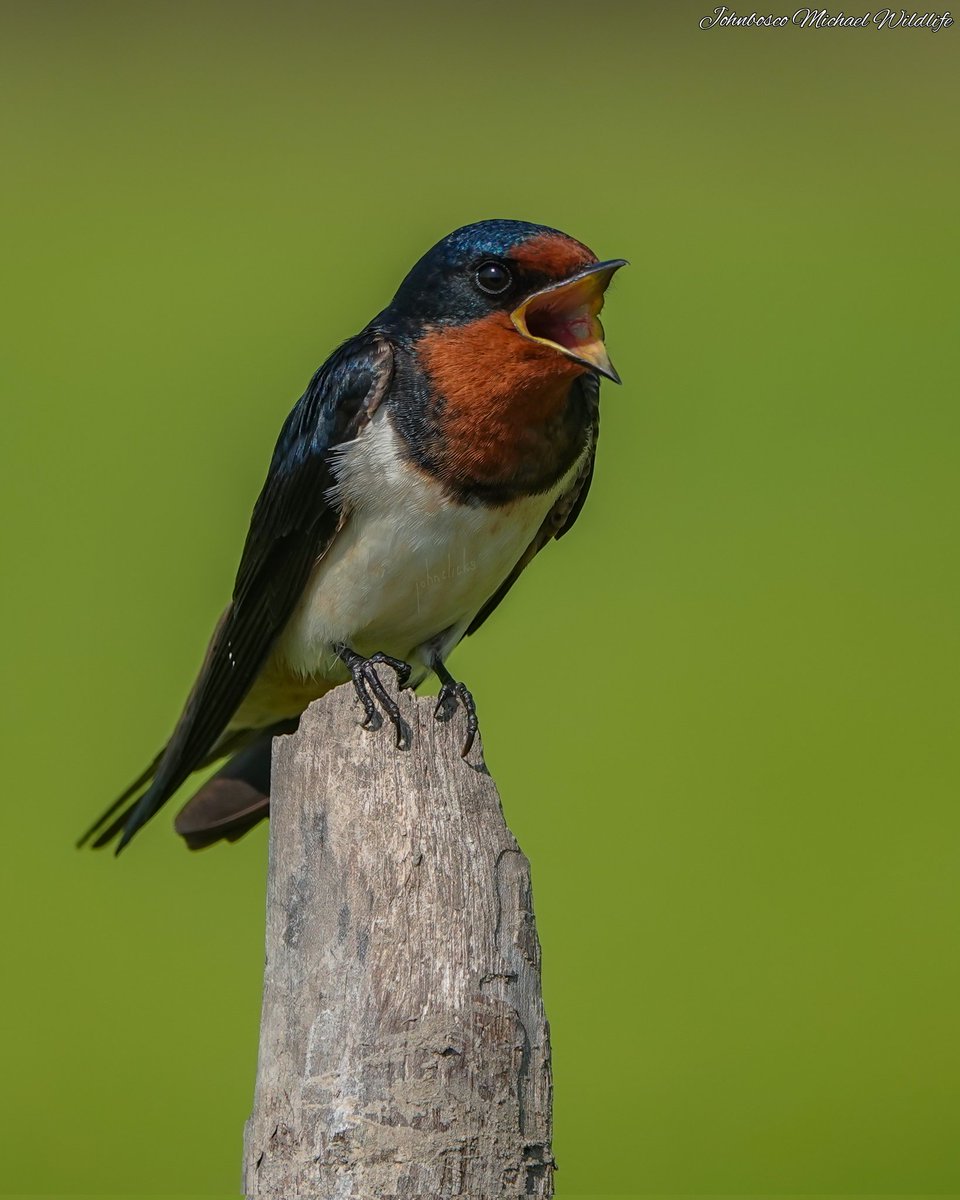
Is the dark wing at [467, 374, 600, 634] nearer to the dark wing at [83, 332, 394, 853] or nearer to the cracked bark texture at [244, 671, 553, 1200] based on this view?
the dark wing at [83, 332, 394, 853]

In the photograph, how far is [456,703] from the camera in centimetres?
338

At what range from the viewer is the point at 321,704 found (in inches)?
109

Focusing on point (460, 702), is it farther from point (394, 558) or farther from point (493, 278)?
point (493, 278)

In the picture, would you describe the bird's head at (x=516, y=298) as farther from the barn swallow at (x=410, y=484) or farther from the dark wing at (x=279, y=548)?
the dark wing at (x=279, y=548)

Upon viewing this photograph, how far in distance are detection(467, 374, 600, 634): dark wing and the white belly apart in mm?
104

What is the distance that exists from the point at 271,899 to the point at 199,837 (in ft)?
4.03

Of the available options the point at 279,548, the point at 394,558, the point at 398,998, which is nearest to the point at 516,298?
the point at 394,558

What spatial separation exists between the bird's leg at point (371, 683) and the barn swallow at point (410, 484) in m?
0.01

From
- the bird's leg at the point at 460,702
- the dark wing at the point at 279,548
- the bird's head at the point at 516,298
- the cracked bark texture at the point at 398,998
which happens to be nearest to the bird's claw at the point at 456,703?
the bird's leg at the point at 460,702

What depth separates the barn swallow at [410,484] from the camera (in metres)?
3.46

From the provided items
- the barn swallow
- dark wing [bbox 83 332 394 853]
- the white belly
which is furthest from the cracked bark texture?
dark wing [bbox 83 332 394 853]

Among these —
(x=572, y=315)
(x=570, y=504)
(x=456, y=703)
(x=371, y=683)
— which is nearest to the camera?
(x=371, y=683)

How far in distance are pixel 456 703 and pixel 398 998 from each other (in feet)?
3.36

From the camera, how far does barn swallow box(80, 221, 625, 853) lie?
11.3ft
